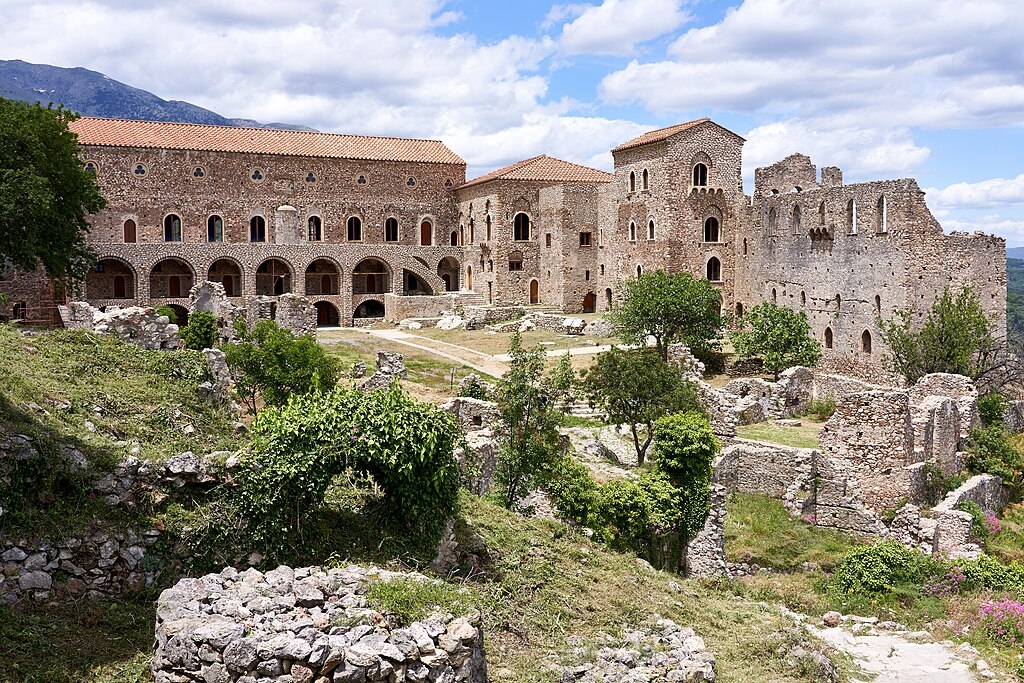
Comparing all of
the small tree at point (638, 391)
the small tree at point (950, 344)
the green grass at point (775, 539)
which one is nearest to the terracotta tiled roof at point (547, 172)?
the small tree at point (950, 344)

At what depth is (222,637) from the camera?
793 cm

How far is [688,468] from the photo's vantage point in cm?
1703

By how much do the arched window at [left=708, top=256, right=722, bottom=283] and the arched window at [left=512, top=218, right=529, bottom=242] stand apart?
13.3 metres

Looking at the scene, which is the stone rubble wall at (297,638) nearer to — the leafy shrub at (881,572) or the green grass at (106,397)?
the green grass at (106,397)

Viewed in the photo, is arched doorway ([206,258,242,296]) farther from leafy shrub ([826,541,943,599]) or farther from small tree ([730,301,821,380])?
leafy shrub ([826,541,943,599])

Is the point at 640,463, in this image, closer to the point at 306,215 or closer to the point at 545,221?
the point at 545,221

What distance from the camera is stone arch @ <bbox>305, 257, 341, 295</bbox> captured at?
2288 inches

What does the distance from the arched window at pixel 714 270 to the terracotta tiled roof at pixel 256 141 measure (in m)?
22.0

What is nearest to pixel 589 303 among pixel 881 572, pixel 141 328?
pixel 141 328

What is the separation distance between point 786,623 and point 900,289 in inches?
912

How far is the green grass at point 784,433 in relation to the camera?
952 inches

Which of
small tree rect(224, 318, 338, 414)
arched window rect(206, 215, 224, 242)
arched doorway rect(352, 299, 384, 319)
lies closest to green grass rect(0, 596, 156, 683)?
small tree rect(224, 318, 338, 414)

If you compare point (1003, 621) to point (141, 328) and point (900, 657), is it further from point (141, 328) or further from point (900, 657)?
point (141, 328)

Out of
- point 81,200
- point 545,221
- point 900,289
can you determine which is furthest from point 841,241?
point 81,200
